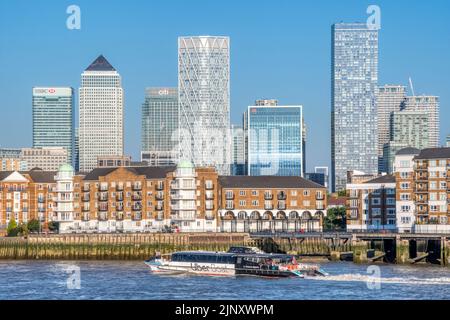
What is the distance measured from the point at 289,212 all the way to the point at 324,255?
39.5 metres

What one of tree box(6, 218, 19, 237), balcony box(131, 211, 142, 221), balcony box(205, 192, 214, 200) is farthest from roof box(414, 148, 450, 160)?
tree box(6, 218, 19, 237)

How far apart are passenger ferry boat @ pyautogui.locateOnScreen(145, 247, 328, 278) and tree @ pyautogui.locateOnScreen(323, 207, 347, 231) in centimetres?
6453

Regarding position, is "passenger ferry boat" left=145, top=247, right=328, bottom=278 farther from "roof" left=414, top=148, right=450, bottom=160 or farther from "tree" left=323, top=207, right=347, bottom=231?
"tree" left=323, top=207, right=347, bottom=231

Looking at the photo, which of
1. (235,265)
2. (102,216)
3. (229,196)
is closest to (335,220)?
(229,196)

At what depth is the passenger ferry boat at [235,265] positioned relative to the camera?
274 ft

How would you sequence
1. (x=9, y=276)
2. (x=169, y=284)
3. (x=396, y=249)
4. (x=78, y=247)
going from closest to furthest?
1. (x=169, y=284)
2. (x=9, y=276)
3. (x=396, y=249)
4. (x=78, y=247)

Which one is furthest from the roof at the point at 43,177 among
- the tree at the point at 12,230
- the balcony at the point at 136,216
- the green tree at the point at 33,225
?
the balcony at the point at 136,216

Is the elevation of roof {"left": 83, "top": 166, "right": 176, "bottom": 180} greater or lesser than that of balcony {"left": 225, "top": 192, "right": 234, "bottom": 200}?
greater

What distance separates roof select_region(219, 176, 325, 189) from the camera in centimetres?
15338

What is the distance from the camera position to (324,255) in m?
113
